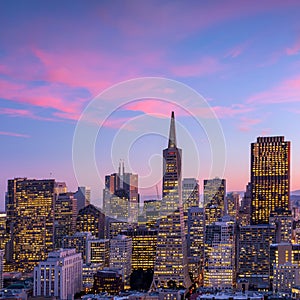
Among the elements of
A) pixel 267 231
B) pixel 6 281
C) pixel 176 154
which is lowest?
pixel 6 281

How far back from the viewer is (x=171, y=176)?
24.8ft

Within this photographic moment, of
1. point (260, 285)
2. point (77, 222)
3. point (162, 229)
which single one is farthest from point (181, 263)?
point (77, 222)

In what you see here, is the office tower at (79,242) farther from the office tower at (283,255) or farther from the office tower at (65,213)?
the office tower at (283,255)

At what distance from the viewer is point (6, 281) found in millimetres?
10492

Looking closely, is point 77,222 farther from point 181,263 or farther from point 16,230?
point 181,263

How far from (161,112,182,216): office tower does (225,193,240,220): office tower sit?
6054 mm

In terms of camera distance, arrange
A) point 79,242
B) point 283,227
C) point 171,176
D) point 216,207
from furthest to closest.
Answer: point 216,207
point 283,227
point 79,242
point 171,176

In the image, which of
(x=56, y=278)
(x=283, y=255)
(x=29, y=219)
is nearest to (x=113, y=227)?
(x=29, y=219)

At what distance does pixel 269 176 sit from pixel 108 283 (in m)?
8.42

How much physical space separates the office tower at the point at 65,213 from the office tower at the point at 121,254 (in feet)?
12.8

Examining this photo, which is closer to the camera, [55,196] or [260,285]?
[260,285]

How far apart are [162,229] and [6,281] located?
266 centimetres

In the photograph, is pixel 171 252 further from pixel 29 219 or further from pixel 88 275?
pixel 29 219

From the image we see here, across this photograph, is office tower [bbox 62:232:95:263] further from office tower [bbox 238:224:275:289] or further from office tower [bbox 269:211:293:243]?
office tower [bbox 269:211:293:243]
